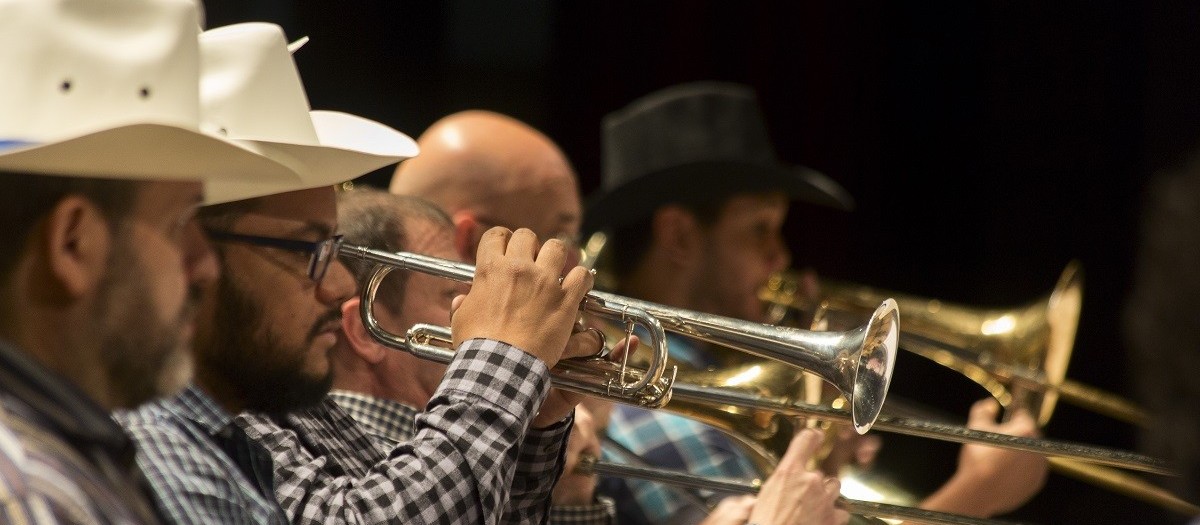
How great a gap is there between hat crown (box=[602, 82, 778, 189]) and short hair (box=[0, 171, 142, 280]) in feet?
9.47

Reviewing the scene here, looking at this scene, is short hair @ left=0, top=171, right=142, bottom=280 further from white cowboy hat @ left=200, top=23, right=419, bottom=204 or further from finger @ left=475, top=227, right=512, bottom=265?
finger @ left=475, top=227, right=512, bottom=265

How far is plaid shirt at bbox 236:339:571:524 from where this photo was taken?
1840mm

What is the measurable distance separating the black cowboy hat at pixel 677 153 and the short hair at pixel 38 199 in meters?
2.84

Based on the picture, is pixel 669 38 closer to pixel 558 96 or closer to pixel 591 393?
pixel 558 96

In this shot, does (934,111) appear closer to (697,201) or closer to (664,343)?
(697,201)

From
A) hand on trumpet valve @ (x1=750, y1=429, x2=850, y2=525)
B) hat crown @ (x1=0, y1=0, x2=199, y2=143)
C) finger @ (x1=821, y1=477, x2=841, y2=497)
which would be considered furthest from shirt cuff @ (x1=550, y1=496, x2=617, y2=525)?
hat crown @ (x1=0, y1=0, x2=199, y2=143)

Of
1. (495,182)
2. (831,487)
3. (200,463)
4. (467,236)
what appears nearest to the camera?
(200,463)

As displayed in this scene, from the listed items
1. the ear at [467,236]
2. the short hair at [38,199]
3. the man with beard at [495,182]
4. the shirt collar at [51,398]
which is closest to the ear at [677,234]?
the man with beard at [495,182]

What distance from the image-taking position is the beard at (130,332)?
138 cm

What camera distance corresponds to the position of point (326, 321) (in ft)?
7.00

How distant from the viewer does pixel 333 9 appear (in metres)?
4.51

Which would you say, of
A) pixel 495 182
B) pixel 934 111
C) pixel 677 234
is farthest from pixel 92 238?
pixel 934 111

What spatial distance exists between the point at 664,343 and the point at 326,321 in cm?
51

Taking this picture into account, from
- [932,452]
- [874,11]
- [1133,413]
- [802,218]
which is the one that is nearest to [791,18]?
[874,11]
